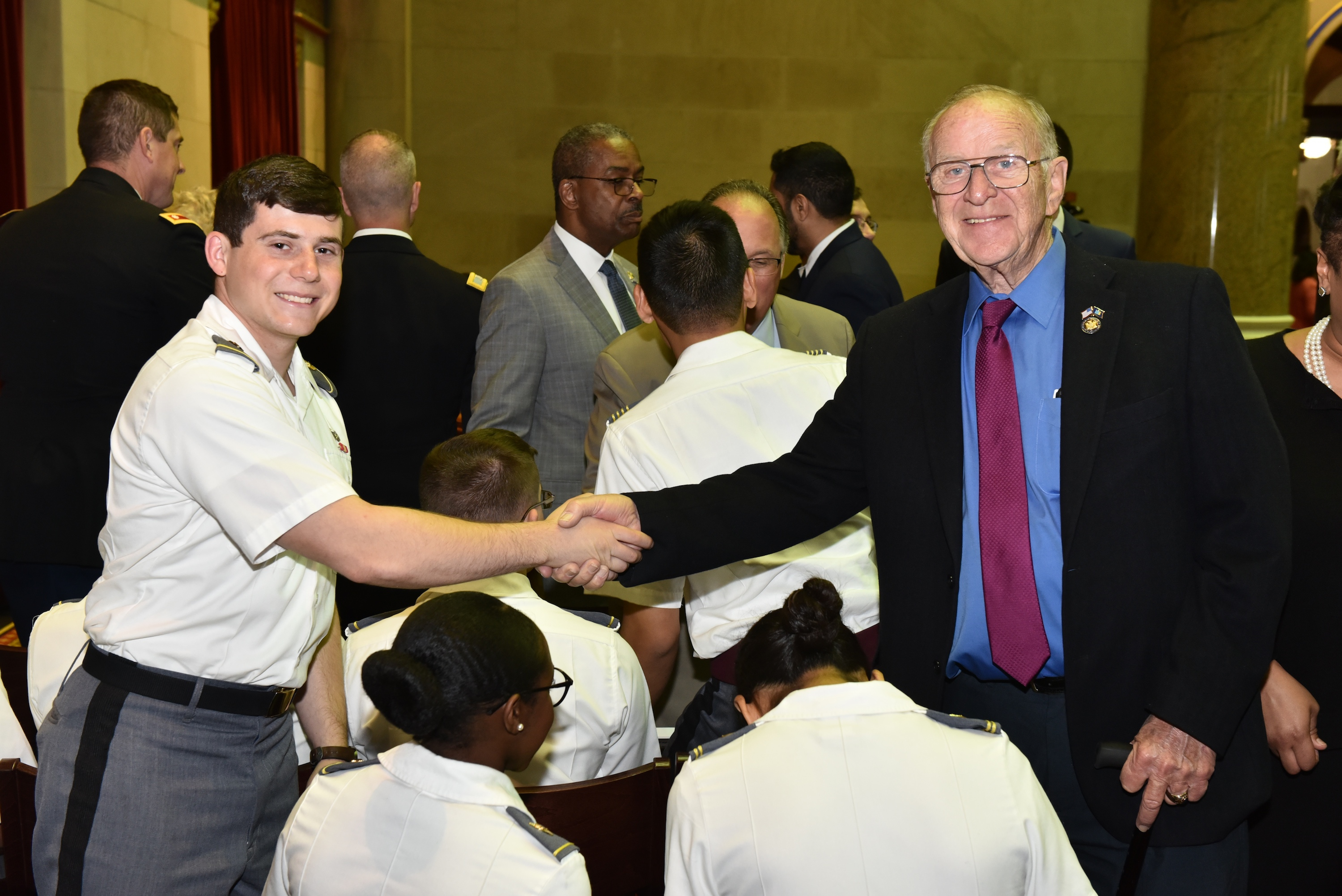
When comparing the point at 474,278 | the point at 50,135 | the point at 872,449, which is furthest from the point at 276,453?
the point at 50,135

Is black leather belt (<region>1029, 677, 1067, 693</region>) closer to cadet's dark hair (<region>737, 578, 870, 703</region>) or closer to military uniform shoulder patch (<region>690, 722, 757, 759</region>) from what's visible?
cadet's dark hair (<region>737, 578, 870, 703</region>)

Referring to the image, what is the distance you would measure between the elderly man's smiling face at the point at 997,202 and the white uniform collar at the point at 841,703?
2.47 ft

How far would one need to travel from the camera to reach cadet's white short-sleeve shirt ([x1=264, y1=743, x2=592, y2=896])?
1443 millimetres

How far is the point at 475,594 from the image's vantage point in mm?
1678

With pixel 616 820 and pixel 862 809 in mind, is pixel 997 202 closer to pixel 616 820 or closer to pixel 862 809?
pixel 862 809

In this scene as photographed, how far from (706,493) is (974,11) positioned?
7.39 m

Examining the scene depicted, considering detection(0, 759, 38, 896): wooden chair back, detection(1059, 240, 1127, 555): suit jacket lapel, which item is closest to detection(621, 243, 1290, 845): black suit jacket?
detection(1059, 240, 1127, 555): suit jacket lapel

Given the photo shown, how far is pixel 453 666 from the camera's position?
1585mm

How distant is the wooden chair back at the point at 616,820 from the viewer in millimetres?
1736

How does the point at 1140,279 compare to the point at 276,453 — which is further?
the point at 1140,279

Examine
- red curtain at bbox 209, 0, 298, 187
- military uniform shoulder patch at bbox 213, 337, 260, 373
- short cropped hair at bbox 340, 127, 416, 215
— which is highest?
red curtain at bbox 209, 0, 298, 187

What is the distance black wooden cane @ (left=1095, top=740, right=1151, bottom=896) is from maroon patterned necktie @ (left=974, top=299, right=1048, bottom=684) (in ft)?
0.54

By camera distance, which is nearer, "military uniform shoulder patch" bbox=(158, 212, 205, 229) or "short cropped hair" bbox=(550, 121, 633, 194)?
"military uniform shoulder patch" bbox=(158, 212, 205, 229)

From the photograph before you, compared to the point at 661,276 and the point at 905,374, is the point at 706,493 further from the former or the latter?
the point at 661,276
